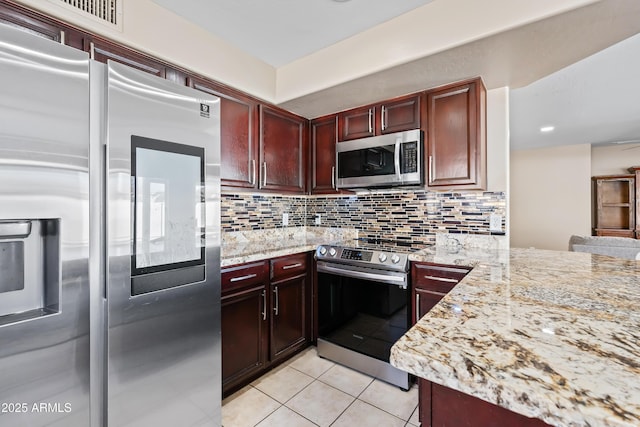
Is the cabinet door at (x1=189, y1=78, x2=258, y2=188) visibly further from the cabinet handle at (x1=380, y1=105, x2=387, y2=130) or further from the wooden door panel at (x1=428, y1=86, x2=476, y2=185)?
the wooden door panel at (x1=428, y1=86, x2=476, y2=185)

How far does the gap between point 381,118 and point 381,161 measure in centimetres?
41

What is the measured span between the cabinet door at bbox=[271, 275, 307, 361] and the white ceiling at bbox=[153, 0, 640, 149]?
159 centimetres

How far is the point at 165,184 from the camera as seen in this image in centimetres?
132

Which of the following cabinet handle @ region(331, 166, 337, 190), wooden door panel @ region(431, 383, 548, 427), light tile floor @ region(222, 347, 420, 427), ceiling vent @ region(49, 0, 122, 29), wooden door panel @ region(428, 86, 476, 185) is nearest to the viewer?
wooden door panel @ region(431, 383, 548, 427)

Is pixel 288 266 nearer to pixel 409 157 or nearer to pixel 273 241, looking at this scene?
pixel 273 241

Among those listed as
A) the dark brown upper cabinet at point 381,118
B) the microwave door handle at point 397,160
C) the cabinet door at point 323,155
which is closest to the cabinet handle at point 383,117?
the dark brown upper cabinet at point 381,118

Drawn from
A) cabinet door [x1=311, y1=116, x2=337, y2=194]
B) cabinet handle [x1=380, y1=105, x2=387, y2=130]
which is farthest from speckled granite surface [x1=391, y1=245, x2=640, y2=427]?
cabinet door [x1=311, y1=116, x2=337, y2=194]

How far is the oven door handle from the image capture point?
6.63 feet

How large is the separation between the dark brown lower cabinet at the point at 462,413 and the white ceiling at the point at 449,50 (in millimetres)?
1766

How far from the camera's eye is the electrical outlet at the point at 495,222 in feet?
7.41

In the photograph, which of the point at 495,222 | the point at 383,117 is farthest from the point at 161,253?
the point at 495,222

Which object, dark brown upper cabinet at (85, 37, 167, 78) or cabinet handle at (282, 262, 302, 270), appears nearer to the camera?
dark brown upper cabinet at (85, 37, 167, 78)

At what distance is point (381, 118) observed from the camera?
2.49 m

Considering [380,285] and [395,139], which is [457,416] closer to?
[380,285]
